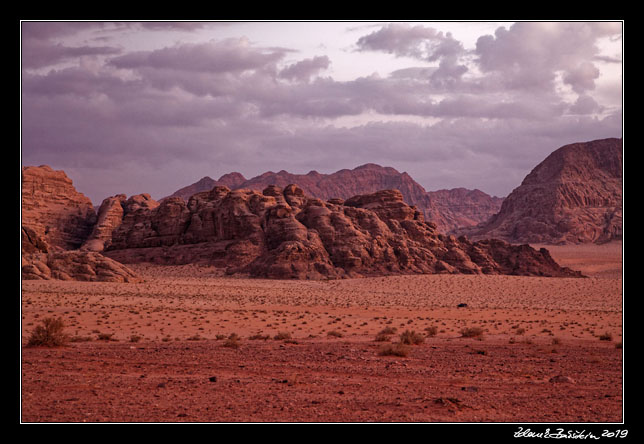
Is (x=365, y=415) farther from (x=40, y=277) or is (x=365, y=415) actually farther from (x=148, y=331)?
(x=40, y=277)

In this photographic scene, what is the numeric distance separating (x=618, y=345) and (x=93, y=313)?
2094 cm

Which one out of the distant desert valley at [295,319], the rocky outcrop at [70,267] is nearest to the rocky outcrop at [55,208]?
the distant desert valley at [295,319]

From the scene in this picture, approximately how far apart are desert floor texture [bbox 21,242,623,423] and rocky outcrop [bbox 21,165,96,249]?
57.8m

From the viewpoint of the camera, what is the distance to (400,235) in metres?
69.4

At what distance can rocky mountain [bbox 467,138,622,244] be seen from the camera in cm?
15688

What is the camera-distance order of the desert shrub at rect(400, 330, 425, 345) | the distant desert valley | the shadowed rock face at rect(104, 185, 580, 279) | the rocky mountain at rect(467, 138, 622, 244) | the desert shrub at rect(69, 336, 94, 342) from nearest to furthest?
the distant desert valley, the desert shrub at rect(69, 336, 94, 342), the desert shrub at rect(400, 330, 425, 345), the shadowed rock face at rect(104, 185, 580, 279), the rocky mountain at rect(467, 138, 622, 244)

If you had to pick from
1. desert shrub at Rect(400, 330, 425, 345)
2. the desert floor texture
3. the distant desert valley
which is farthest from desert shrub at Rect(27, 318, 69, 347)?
desert shrub at Rect(400, 330, 425, 345)

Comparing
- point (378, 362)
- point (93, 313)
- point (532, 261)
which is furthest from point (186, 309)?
point (532, 261)

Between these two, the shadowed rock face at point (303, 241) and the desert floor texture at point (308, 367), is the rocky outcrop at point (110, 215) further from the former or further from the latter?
the desert floor texture at point (308, 367)

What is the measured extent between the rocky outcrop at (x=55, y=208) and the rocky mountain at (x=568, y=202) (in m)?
105

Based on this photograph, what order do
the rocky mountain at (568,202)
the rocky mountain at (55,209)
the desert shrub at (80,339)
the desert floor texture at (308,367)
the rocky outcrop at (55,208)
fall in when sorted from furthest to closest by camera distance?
the rocky mountain at (568,202), the rocky outcrop at (55,208), the rocky mountain at (55,209), the desert shrub at (80,339), the desert floor texture at (308,367)

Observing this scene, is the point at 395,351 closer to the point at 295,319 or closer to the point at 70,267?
the point at 295,319

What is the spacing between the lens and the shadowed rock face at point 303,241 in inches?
2473

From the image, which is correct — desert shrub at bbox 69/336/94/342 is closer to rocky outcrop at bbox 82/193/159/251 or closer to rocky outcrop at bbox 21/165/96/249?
rocky outcrop at bbox 82/193/159/251
